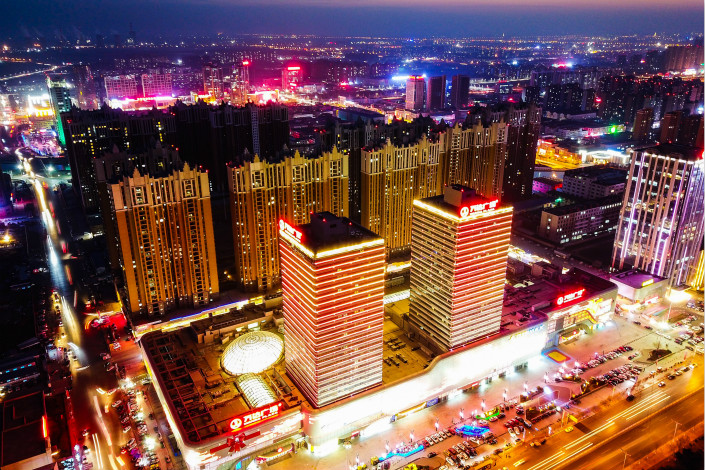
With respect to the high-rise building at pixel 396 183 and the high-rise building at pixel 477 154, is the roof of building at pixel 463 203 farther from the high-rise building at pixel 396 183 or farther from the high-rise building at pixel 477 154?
the high-rise building at pixel 477 154

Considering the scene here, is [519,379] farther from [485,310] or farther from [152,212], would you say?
[152,212]

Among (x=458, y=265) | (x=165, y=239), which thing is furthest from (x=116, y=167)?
(x=458, y=265)

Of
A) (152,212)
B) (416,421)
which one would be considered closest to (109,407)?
(152,212)

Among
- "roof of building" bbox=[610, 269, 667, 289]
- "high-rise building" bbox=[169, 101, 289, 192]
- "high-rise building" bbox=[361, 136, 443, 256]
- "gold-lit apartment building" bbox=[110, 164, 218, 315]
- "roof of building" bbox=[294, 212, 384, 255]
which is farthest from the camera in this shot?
"high-rise building" bbox=[169, 101, 289, 192]

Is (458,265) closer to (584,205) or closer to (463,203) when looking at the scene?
(463,203)

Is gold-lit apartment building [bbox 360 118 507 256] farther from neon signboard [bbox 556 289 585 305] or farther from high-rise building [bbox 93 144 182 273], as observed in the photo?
high-rise building [bbox 93 144 182 273]

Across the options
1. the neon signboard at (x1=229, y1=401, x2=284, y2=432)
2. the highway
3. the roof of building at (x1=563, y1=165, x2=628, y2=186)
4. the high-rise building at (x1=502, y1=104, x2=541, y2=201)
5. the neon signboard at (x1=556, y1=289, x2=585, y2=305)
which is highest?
the high-rise building at (x1=502, y1=104, x2=541, y2=201)

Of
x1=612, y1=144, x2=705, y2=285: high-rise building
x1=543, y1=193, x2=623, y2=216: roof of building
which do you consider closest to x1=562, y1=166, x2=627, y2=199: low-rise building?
x1=543, y1=193, x2=623, y2=216: roof of building
